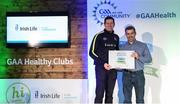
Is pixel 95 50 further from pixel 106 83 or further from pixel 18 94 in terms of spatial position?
pixel 18 94

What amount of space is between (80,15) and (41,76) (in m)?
1.06

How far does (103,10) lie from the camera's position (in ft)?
18.5

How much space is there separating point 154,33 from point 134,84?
31.0 inches

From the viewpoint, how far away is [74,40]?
5.67 metres

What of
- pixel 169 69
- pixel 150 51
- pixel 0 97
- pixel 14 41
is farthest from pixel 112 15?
pixel 0 97

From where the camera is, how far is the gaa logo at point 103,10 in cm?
564

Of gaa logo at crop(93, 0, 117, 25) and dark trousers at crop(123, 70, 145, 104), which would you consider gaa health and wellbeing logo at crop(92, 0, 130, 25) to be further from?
dark trousers at crop(123, 70, 145, 104)

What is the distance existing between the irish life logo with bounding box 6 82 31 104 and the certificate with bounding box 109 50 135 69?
4.30ft

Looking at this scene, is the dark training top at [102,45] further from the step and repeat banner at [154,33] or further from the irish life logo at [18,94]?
the irish life logo at [18,94]

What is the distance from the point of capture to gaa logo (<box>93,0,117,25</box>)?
5.64m

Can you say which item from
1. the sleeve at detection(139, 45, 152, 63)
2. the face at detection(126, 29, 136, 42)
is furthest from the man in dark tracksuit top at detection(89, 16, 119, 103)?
the sleeve at detection(139, 45, 152, 63)

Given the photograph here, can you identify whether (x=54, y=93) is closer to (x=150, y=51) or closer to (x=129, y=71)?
(x=129, y=71)

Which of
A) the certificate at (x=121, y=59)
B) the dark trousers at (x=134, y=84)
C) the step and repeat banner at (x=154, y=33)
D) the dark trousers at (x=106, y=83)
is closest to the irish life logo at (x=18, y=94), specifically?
the step and repeat banner at (x=154, y=33)

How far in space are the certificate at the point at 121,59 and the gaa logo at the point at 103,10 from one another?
1.66 ft
